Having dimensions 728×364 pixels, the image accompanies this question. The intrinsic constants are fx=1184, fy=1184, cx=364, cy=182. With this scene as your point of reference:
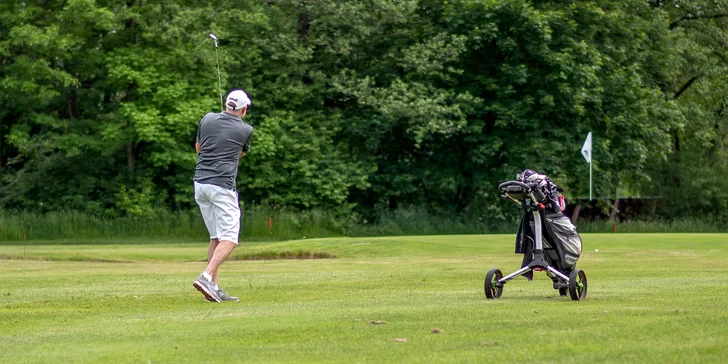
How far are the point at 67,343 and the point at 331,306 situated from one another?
307cm

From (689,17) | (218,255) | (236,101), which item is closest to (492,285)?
(218,255)

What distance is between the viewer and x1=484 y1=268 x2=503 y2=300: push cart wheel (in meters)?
11.5

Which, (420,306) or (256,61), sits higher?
(256,61)

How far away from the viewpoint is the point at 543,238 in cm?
1212

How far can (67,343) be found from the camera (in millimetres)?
8250

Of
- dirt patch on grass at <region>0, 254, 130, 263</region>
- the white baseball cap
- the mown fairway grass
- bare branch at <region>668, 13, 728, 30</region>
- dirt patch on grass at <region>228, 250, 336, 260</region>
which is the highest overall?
bare branch at <region>668, 13, 728, 30</region>

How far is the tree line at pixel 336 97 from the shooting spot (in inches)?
1612

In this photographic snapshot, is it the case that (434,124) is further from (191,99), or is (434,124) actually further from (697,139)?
(697,139)

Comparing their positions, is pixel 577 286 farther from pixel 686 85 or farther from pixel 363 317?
pixel 686 85

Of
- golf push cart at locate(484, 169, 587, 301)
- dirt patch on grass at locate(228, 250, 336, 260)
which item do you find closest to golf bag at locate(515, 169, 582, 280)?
golf push cart at locate(484, 169, 587, 301)

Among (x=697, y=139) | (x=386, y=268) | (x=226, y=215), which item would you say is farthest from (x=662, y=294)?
(x=697, y=139)

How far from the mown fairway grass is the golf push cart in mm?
259

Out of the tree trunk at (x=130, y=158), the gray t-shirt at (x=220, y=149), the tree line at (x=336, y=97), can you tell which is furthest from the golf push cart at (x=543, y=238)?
the tree trunk at (x=130, y=158)

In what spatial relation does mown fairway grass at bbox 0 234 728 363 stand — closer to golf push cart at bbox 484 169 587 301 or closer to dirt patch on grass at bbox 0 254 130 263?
golf push cart at bbox 484 169 587 301
